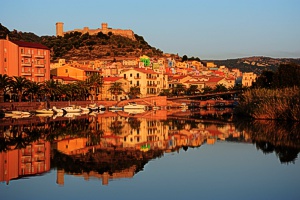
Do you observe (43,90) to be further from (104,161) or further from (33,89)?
(104,161)

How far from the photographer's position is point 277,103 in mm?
49438

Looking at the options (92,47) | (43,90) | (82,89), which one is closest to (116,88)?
(82,89)

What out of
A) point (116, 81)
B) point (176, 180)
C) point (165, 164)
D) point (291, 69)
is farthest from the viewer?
point (116, 81)

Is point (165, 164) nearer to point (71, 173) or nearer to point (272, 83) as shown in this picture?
point (71, 173)

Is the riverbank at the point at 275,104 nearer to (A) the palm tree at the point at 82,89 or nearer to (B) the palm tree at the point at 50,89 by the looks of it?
(B) the palm tree at the point at 50,89

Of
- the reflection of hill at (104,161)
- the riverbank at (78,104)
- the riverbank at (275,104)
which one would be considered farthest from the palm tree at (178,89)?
the reflection of hill at (104,161)

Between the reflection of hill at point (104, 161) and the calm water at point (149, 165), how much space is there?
5 centimetres

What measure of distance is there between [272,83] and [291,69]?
3750mm

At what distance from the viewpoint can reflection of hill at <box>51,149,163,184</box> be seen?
23144 millimetres

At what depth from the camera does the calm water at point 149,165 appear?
734 inches

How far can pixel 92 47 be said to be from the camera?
511 ft

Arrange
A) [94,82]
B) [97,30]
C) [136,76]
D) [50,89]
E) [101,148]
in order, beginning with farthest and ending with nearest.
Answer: [97,30]
[136,76]
[94,82]
[50,89]
[101,148]

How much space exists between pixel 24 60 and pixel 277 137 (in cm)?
5760

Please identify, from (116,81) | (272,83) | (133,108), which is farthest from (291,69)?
(116,81)
